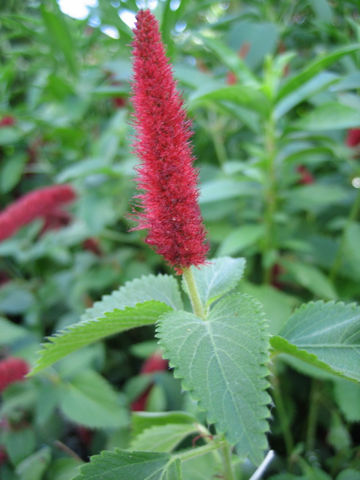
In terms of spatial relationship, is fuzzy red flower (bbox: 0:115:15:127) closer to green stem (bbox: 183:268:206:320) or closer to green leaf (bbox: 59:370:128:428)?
green leaf (bbox: 59:370:128:428)

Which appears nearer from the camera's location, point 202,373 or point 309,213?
point 202,373

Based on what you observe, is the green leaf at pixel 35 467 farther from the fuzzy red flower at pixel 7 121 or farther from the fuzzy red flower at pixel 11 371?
the fuzzy red flower at pixel 7 121

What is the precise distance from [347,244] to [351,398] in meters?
0.43

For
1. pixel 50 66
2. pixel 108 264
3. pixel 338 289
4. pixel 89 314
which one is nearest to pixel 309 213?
pixel 338 289

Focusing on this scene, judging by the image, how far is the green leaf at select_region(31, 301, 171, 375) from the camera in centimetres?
47

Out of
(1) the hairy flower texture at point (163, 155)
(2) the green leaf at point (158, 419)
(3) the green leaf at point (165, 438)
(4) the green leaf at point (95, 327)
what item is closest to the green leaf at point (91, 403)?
(2) the green leaf at point (158, 419)

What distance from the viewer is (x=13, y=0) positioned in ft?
6.86

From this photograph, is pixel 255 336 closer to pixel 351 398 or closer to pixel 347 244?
pixel 351 398

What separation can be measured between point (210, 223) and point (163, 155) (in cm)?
95

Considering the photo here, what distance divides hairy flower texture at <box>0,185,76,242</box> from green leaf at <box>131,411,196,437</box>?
3.00ft

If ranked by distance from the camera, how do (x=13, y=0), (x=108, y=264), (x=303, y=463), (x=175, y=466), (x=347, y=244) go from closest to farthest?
(x=175, y=466), (x=303, y=463), (x=347, y=244), (x=108, y=264), (x=13, y=0)

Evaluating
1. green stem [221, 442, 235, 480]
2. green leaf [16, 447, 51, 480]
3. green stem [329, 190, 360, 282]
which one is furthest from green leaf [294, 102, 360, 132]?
green leaf [16, 447, 51, 480]

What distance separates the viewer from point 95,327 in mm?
485

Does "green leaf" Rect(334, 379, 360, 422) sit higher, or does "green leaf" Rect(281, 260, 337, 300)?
"green leaf" Rect(281, 260, 337, 300)
